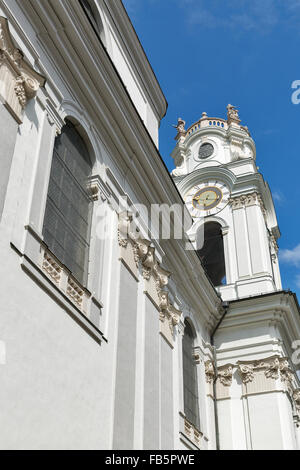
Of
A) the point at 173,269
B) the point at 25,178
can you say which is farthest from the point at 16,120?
the point at 173,269

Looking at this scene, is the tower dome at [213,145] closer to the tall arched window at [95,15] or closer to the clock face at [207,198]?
the clock face at [207,198]

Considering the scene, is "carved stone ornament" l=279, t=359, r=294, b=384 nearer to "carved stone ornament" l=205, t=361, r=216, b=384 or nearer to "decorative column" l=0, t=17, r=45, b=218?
"carved stone ornament" l=205, t=361, r=216, b=384

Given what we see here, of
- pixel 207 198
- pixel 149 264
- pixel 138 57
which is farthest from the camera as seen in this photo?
pixel 207 198

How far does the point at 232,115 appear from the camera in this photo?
28922mm

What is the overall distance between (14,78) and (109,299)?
431 cm

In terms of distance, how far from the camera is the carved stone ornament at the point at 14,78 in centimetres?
884

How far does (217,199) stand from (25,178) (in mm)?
15946

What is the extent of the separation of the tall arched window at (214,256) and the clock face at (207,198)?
95 cm

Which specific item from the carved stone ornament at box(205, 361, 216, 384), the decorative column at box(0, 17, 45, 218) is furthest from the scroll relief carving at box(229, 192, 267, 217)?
the decorative column at box(0, 17, 45, 218)

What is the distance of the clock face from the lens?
24.1 m

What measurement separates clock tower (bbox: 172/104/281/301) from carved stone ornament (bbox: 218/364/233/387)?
3201mm

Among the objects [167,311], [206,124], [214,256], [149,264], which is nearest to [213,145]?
[206,124]

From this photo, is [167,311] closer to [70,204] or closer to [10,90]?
[70,204]

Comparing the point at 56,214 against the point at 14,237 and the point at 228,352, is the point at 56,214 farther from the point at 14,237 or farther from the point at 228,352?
the point at 228,352
